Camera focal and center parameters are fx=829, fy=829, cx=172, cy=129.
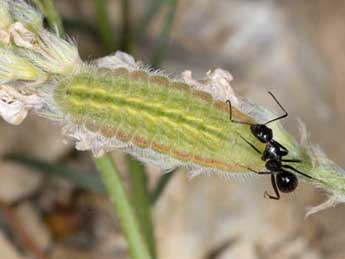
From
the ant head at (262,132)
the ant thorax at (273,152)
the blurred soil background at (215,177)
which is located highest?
the ant head at (262,132)

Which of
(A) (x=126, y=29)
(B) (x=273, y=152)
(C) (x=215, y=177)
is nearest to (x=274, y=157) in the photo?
(B) (x=273, y=152)

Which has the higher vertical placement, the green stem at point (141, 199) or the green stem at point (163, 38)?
the green stem at point (163, 38)

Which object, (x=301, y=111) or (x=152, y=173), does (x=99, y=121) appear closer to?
(x=152, y=173)

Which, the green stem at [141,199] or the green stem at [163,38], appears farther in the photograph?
the green stem at [163,38]

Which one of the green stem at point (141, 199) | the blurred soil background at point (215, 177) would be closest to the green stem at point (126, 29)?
the blurred soil background at point (215, 177)

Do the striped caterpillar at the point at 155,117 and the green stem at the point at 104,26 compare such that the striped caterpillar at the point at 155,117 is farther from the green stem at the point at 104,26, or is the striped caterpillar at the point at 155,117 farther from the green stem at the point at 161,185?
the green stem at the point at 104,26

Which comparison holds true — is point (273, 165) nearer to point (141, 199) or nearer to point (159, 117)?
point (159, 117)

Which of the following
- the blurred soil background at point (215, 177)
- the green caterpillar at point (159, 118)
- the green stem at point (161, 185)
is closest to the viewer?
the green caterpillar at point (159, 118)
